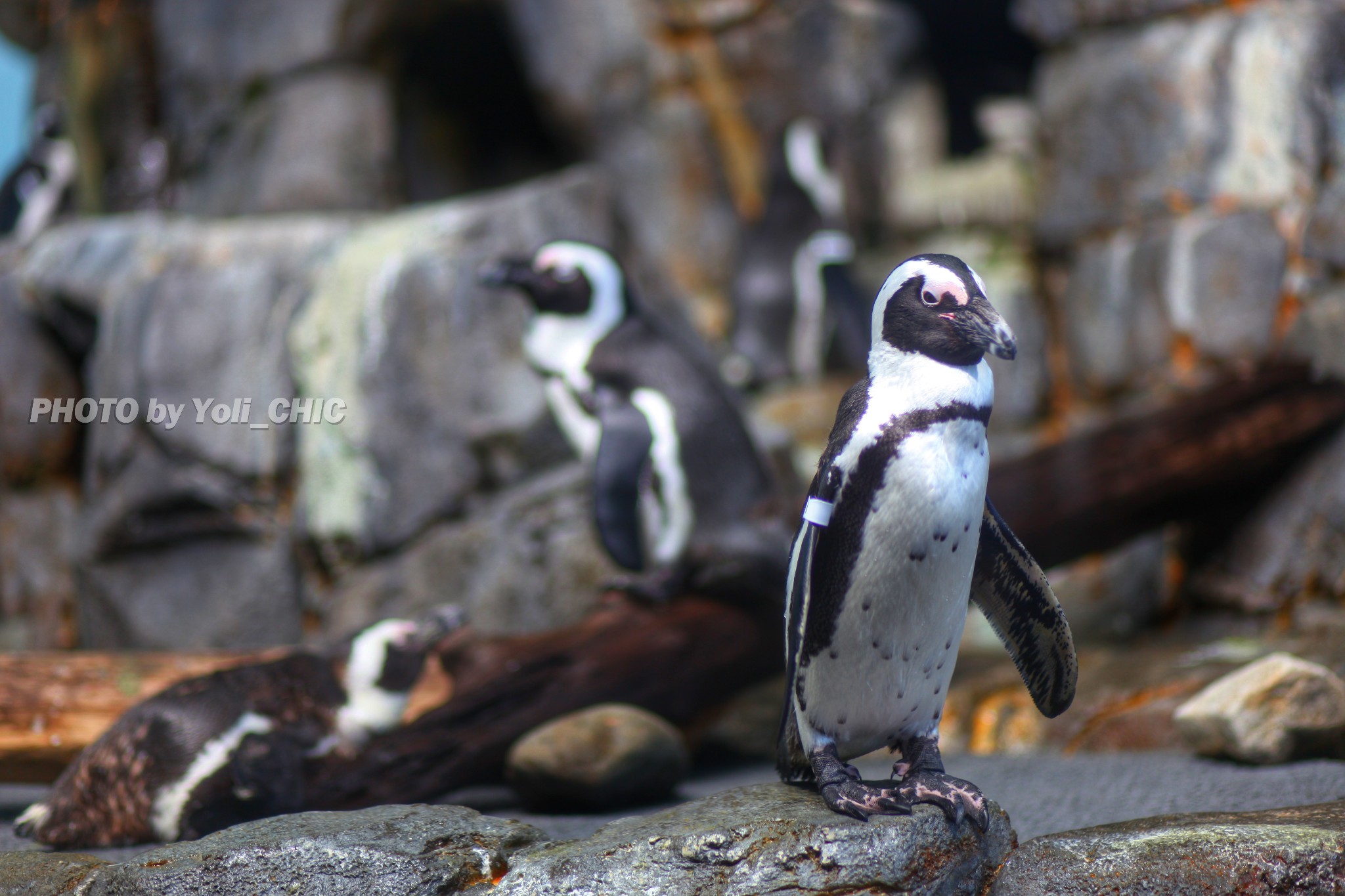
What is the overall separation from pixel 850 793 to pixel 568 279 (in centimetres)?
240

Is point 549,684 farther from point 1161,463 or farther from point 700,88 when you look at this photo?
point 700,88

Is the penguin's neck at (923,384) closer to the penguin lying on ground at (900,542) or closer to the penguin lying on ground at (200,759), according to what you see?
the penguin lying on ground at (900,542)

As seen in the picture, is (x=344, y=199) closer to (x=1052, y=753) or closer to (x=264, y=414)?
(x=264, y=414)

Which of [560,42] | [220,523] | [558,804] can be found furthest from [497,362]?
[560,42]

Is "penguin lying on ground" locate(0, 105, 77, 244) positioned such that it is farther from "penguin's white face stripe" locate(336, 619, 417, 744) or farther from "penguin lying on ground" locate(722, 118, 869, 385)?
"penguin's white face stripe" locate(336, 619, 417, 744)

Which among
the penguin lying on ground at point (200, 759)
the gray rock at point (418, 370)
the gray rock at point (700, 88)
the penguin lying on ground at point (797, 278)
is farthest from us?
the gray rock at point (700, 88)

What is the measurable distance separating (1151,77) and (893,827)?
4383 mm

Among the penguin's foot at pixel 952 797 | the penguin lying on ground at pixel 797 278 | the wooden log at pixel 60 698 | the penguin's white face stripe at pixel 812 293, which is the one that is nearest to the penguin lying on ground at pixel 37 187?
the penguin lying on ground at pixel 797 278

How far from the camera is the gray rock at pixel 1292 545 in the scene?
163 inches

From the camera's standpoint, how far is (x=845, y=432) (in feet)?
5.95

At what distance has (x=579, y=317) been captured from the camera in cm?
385

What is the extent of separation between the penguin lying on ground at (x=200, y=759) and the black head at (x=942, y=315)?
1.59m

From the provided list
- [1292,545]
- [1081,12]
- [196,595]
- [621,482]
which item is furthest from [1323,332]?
[196,595]

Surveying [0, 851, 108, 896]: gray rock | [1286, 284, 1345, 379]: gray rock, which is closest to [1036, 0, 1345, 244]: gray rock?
[1286, 284, 1345, 379]: gray rock
